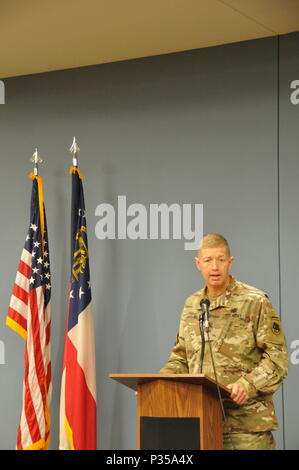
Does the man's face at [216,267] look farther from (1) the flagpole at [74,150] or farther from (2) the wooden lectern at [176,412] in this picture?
(1) the flagpole at [74,150]

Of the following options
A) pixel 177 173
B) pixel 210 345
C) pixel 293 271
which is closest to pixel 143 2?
pixel 177 173

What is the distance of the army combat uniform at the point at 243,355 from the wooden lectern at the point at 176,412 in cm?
26

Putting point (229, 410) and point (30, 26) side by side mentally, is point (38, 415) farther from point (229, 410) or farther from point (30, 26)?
point (30, 26)

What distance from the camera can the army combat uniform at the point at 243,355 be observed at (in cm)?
413

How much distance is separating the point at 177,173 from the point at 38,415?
197cm

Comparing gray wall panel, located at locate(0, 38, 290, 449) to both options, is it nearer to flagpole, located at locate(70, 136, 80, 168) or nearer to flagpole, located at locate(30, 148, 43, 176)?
flagpole, located at locate(30, 148, 43, 176)

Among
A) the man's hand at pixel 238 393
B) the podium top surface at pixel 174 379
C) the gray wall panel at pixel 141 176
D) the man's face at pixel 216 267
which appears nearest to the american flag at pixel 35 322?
the gray wall panel at pixel 141 176

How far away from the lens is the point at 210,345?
411 centimetres

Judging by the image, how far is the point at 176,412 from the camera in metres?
3.83

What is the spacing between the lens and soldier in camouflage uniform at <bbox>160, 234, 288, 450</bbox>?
412 centimetres

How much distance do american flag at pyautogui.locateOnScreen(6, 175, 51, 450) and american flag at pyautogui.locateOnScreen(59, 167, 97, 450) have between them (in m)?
0.17

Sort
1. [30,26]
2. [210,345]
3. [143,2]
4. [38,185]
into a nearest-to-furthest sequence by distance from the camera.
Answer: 1. [210,345]
2. [143,2]
3. [30,26]
4. [38,185]

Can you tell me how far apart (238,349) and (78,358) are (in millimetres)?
1829

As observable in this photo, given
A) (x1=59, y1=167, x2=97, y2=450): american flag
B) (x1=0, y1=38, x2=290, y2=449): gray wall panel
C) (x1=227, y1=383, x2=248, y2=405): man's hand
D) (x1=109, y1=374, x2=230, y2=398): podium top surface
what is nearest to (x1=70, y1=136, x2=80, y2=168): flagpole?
(x1=59, y1=167, x2=97, y2=450): american flag
